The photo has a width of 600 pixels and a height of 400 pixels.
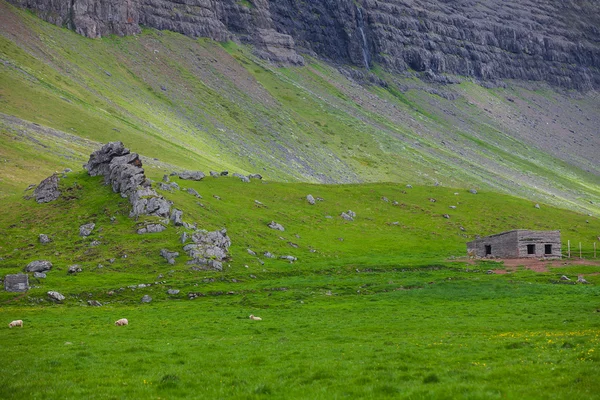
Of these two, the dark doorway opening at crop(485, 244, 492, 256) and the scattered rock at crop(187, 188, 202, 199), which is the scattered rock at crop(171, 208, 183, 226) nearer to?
the scattered rock at crop(187, 188, 202, 199)

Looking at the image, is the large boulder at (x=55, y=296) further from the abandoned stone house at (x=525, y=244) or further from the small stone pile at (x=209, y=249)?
the abandoned stone house at (x=525, y=244)

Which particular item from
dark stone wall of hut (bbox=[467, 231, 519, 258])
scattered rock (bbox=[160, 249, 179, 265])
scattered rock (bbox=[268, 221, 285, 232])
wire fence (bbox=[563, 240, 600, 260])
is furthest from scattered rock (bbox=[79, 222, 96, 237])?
wire fence (bbox=[563, 240, 600, 260])

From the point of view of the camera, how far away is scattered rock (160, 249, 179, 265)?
236ft

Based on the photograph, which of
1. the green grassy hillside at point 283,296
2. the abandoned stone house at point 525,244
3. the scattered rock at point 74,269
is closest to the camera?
the green grassy hillside at point 283,296

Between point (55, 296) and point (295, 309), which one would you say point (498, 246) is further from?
point (55, 296)

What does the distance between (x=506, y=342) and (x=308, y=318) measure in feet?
68.3

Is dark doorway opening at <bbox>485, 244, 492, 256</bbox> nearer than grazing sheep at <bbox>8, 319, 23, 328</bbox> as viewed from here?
No

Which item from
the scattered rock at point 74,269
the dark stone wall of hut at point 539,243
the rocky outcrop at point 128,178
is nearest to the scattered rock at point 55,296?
the scattered rock at point 74,269

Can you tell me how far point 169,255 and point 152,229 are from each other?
753 cm

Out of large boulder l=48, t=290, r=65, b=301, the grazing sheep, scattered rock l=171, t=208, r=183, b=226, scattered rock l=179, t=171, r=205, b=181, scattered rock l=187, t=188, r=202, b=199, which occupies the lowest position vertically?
large boulder l=48, t=290, r=65, b=301

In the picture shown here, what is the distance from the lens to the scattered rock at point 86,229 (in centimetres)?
7794

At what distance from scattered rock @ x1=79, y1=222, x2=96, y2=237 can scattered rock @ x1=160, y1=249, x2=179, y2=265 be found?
11.9m

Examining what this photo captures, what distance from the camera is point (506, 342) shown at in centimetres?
2902

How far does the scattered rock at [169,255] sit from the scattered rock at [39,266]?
512 inches
